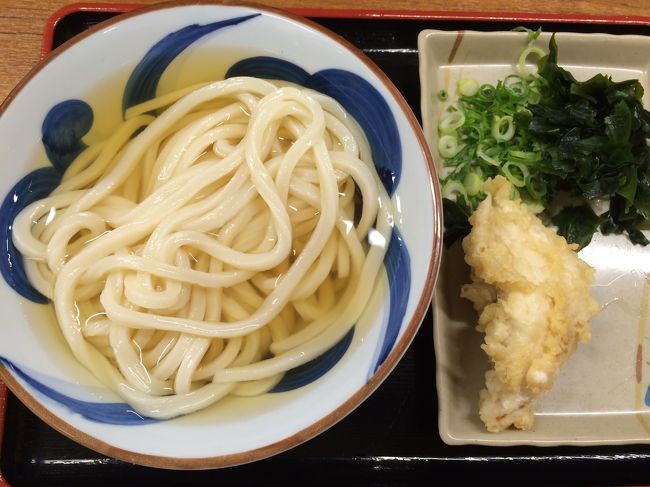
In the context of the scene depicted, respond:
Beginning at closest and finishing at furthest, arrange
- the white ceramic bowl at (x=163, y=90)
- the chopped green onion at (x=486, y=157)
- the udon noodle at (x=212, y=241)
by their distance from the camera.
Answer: the white ceramic bowl at (x=163, y=90) < the udon noodle at (x=212, y=241) < the chopped green onion at (x=486, y=157)

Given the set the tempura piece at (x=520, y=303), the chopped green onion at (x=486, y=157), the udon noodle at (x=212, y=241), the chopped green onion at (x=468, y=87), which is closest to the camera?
the udon noodle at (x=212, y=241)

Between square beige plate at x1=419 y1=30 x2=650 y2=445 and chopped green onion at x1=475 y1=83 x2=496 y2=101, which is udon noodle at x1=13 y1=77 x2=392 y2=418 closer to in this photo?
square beige plate at x1=419 y1=30 x2=650 y2=445

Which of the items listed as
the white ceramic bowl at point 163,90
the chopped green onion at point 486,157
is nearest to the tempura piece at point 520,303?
the chopped green onion at point 486,157

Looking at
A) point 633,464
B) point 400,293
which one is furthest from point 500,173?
point 633,464

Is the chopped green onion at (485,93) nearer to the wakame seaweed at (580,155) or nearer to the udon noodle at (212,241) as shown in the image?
the wakame seaweed at (580,155)

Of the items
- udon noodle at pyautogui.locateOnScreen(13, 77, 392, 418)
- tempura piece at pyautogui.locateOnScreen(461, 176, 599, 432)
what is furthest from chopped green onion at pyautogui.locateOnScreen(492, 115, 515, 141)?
udon noodle at pyautogui.locateOnScreen(13, 77, 392, 418)
